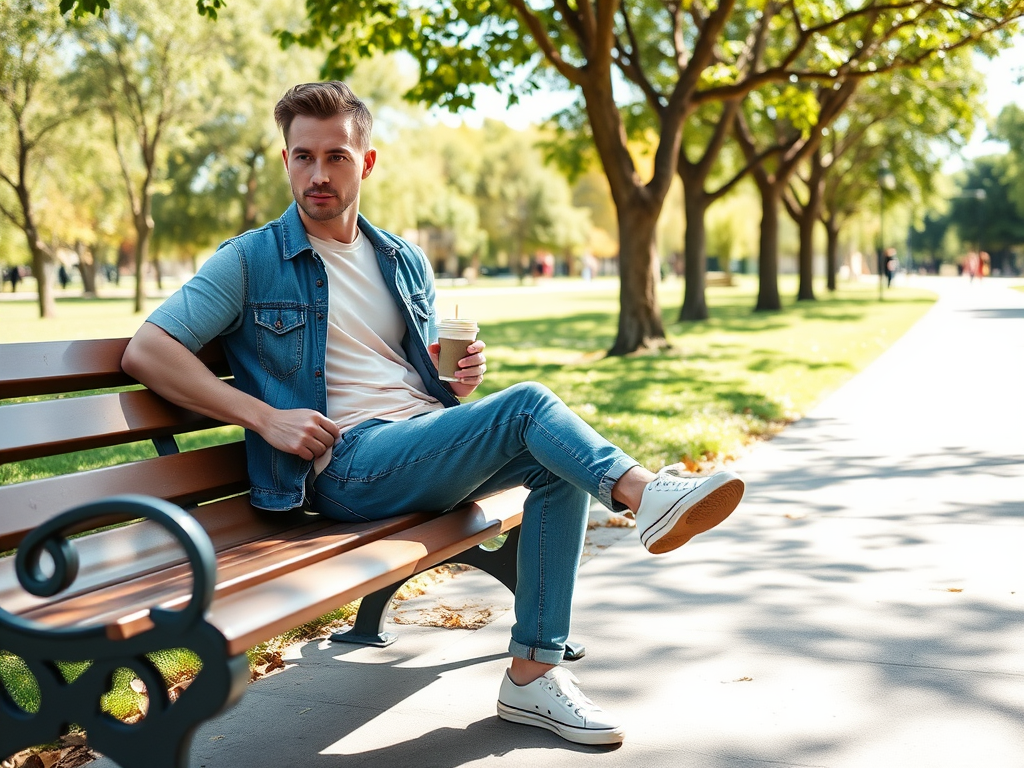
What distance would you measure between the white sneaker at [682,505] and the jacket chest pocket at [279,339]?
44.5 inches

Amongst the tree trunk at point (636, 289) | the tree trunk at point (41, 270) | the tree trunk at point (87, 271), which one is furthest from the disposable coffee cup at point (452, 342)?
the tree trunk at point (87, 271)

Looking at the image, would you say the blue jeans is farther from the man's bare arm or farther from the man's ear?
the man's ear

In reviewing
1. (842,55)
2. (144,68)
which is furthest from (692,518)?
(144,68)

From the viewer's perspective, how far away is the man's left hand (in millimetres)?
3355

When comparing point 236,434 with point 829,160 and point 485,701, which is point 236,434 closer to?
point 485,701

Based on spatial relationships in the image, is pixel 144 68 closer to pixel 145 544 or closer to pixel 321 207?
pixel 321 207

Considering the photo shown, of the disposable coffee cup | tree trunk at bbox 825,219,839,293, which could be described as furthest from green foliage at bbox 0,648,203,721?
tree trunk at bbox 825,219,839,293

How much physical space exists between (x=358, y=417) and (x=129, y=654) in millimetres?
1320

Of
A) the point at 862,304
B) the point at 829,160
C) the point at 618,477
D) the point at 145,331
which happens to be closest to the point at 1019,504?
the point at 618,477

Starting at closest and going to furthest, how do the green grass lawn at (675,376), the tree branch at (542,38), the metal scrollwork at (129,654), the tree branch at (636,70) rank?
the metal scrollwork at (129,654) < the green grass lawn at (675,376) < the tree branch at (542,38) < the tree branch at (636,70)

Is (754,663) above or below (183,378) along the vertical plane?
below

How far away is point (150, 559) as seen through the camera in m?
2.75

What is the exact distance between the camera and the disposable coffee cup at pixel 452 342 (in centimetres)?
328

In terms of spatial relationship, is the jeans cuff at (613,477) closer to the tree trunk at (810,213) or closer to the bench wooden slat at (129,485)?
the bench wooden slat at (129,485)
